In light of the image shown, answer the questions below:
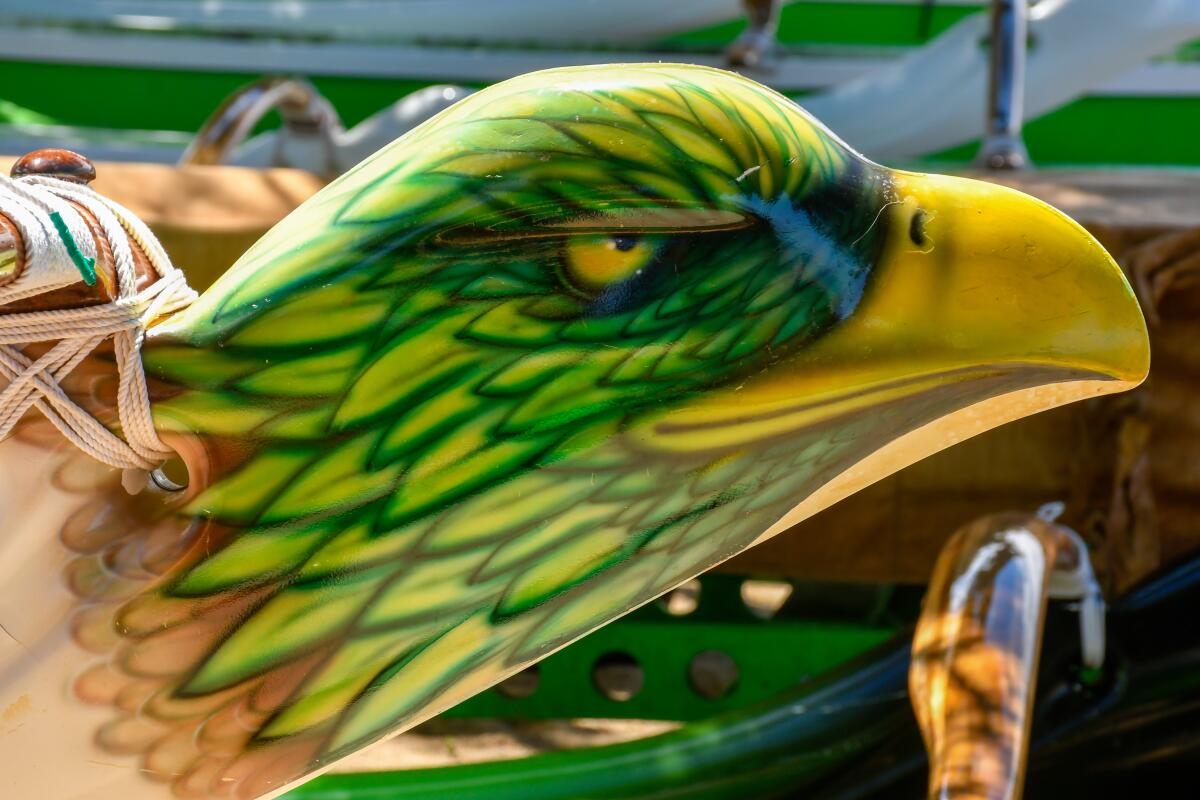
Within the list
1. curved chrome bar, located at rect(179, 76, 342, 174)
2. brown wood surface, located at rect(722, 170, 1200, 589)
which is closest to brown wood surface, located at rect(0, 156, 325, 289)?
curved chrome bar, located at rect(179, 76, 342, 174)

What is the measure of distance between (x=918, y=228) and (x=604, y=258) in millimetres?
142

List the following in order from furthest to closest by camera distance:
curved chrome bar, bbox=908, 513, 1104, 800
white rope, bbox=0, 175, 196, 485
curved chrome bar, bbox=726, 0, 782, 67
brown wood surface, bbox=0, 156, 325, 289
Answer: curved chrome bar, bbox=726, 0, 782, 67 → brown wood surface, bbox=0, 156, 325, 289 → curved chrome bar, bbox=908, 513, 1104, 800 → white rope, bbox=0, 175, 196, 485

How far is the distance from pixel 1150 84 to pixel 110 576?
2970 mm

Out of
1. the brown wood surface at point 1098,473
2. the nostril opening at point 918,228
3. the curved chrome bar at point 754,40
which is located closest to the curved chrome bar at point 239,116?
the brown wood surface at point 1098,473

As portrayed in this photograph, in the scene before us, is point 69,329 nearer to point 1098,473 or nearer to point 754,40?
point 1098,473

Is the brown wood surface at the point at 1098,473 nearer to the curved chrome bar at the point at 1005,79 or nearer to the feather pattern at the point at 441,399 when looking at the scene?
the curved chrome bar at the point at 1005,79

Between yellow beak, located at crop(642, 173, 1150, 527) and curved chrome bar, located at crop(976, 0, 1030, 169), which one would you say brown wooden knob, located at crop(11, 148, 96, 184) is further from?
curved chrome bar, located at crop(976, 0, 1030, 169)

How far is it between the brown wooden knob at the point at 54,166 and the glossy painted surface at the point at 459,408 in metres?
0.08

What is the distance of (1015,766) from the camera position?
0.69 meters

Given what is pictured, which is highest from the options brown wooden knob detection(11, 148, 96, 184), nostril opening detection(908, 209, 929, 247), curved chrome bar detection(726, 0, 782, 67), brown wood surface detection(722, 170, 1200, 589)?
brown wooden knob detection(11, 148, 96, 184)

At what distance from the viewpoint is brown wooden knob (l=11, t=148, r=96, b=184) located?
49 cm

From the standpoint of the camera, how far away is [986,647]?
0.74 meters

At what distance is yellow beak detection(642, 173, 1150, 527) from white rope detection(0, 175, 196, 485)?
199 mm

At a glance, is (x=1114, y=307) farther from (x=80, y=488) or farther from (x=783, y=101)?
(x=80, y=488)
